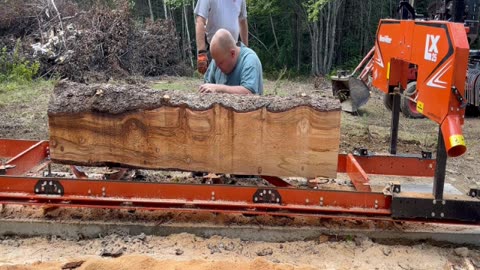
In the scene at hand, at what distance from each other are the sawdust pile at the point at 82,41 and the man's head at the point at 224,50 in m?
9.49

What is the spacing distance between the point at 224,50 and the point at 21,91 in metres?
7.94

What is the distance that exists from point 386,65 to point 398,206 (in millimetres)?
1763

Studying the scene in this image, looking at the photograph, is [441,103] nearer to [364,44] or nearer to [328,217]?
[328,217]

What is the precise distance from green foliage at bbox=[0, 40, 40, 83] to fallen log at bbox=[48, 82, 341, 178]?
29.2 feet

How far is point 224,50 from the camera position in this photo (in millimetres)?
4457

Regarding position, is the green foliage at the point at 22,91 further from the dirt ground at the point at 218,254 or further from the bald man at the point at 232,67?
the dirt ground at the point at 218,254

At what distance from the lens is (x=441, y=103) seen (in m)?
3.47

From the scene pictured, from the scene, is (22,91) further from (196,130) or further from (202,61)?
(196,130)

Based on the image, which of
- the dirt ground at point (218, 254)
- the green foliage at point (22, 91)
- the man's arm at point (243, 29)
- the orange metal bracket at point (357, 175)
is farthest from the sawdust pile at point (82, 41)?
the orange metal bracket at point (357, 175)

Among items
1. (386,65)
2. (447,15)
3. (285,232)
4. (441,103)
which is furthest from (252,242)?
(447,15)

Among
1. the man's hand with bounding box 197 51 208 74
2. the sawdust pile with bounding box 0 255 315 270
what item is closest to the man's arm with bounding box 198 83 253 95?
the man's hand with bounding box 197 51 208 74

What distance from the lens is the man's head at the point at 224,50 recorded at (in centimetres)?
442

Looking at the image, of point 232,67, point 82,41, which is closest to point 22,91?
point 82,41

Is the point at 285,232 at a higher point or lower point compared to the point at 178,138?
lower
